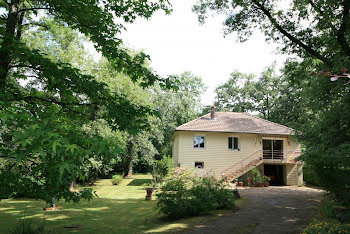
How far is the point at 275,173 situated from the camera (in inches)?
1166

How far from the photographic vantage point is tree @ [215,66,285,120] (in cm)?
4348

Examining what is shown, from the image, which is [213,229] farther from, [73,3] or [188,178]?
[73,3]

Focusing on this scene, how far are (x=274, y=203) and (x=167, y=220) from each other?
269 inches

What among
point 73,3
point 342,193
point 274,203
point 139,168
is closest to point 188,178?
point 274,203

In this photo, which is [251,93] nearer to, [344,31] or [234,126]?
[234,126]

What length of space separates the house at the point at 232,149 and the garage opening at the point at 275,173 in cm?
46

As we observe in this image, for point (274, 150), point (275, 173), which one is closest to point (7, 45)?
point (274, 150)

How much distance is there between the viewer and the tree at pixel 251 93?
4348cm

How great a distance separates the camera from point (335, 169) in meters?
9.81

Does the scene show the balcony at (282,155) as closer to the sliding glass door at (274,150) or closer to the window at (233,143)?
the sliding glass door at (274,150)

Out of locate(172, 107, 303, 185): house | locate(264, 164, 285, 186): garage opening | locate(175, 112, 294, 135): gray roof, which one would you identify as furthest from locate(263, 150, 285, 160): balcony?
locate(175, 112, 294, 135): gray roof

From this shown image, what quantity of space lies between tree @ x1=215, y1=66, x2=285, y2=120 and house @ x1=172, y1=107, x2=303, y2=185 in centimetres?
1442

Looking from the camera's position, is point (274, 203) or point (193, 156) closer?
point (274, 203)

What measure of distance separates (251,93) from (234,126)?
19699 mm
